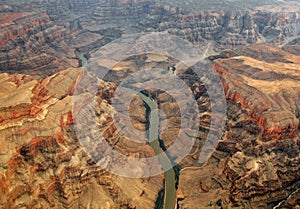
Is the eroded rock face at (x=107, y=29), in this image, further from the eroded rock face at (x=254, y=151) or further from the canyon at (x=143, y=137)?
the eroded rock face at (x=254, y=151)

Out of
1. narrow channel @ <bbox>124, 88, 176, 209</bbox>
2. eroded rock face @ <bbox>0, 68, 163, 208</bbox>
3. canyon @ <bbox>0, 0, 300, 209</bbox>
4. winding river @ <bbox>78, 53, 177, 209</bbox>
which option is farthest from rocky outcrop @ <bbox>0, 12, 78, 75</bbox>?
eroded rock face @ <bbox>0, 68, 163, 208</bbox>

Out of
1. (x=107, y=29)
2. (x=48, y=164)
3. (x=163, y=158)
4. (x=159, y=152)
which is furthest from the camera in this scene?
(x=107, y=29)

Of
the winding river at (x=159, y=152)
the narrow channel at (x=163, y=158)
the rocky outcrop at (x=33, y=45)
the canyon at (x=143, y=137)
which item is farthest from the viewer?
the rocky outcrop at (x=33, y=45)

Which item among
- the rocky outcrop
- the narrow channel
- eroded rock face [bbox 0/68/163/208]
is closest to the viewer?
eroded rock face [bbox 0/68/163/208]

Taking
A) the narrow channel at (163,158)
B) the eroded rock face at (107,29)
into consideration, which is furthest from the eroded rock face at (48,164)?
the eroded rock face at (107,29)

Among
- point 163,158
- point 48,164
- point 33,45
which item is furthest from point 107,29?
point 48,164

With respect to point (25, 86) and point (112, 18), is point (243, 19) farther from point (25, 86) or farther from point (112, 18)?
point (25, 86)

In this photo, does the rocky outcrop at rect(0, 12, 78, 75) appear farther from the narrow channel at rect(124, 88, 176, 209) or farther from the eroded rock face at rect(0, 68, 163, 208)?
the eroded rock face at rect(0, 68, 163, 208)

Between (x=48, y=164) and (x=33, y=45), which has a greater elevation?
(x=48, y=164)

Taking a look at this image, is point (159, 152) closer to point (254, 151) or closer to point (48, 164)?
point (254, 151)
